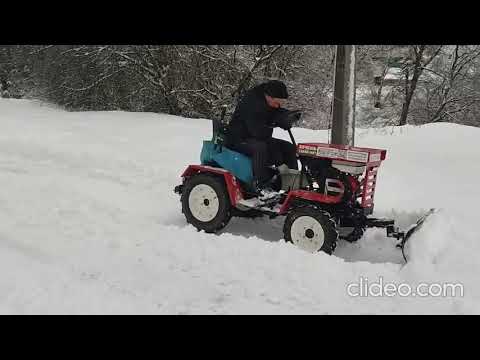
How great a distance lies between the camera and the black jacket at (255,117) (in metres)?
5.92

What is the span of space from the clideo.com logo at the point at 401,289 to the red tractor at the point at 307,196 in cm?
75

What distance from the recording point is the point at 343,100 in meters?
8.81

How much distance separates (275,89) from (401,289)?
264cm

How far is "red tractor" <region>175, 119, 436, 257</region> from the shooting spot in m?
5.30

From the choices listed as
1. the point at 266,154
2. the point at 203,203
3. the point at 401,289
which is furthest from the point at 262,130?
the point at 401,289

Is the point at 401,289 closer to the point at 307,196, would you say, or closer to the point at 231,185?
the point at 307,196

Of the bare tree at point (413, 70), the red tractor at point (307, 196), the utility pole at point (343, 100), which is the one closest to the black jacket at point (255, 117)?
the red tractor at point (307, 196)

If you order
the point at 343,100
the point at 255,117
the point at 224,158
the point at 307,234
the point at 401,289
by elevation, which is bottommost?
the point at 401,289

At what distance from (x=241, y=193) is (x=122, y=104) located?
13.1 meters

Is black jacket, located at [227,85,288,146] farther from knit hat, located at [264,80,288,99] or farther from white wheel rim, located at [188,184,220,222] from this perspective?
white wheel rim, located at [188,184,220,222]

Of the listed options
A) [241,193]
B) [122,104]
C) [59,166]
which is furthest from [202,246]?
[122,104]

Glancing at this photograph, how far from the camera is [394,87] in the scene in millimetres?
20891

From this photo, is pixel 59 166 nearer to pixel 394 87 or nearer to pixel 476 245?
pixel 476 245

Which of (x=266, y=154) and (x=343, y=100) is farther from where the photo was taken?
(x=343, y=100)
